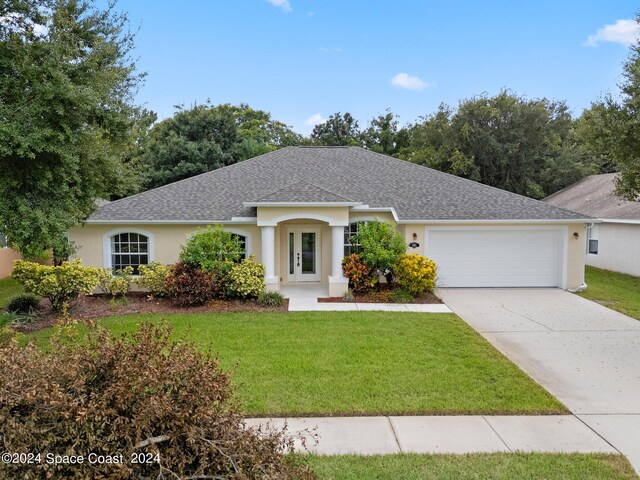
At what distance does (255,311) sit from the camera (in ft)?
37.7

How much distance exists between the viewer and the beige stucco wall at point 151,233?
1422 cm

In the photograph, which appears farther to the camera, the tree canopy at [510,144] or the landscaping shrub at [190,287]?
the tree canopy at [510,144]

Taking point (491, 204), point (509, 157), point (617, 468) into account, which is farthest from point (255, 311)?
point (509, 157)

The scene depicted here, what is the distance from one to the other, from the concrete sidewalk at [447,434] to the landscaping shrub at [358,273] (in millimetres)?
7746

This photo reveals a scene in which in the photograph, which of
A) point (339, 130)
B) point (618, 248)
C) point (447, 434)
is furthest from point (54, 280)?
point (339, 130)

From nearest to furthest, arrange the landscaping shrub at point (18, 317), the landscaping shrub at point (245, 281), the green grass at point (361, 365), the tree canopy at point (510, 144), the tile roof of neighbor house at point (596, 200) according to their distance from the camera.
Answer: the green grass at point (361, 365) < the landscaping shrub at point (18, 317) < the landscaping shrub at point (245, 281) < the tile roof of neighbor house at point (596, 200) < the tree canopy at point (510, 144)

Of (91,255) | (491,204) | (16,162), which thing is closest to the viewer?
(16,162)

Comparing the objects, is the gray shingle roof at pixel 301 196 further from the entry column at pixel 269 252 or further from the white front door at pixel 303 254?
the white front door at pixel 303 254

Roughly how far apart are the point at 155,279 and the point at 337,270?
566 centimetres

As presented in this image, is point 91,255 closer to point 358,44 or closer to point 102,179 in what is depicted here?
point 102,179

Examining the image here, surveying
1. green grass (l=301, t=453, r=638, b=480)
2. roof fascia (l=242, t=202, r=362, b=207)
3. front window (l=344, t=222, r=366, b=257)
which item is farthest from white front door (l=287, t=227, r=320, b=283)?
green grass (l=301, t=453, r=638, b=480)

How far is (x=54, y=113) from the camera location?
26.0ft

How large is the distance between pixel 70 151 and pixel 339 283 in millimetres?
8042

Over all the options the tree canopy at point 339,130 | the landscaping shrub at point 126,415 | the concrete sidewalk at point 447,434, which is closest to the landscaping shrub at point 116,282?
the concrete sidewalk at point 447,434
